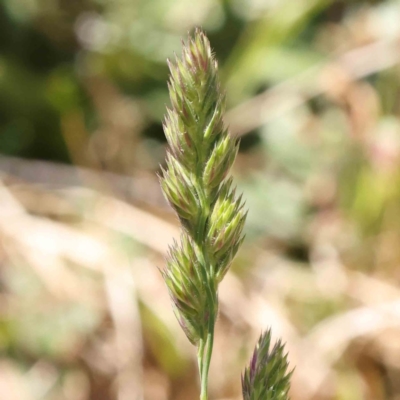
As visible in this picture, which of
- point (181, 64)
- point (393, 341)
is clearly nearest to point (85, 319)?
point (393, 341)

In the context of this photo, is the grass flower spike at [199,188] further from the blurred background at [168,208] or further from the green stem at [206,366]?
the blurred background at [168,208]

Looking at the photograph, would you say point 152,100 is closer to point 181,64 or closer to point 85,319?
point 85,319

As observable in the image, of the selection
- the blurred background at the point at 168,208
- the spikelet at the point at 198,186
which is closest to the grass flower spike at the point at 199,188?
the spikelet at the point at 198,186

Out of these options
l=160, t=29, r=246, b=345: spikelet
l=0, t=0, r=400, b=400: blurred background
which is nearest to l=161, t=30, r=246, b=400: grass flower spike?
l=160, t=29, r=246, b=345: spikelet

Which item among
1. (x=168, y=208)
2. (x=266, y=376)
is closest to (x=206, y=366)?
(x=266, y=376)

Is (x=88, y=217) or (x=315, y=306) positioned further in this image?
(x=88, y=217)

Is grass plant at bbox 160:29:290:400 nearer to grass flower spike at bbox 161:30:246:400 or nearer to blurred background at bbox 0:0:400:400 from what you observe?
grass flower spike at bbox 161:30:246:400
